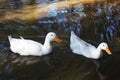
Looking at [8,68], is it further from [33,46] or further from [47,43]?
[47,43]

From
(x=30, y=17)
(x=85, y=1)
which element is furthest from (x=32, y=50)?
(x=85, y=1)

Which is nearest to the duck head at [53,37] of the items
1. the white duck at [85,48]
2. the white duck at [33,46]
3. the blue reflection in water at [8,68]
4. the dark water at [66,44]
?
the white duck at [33,46]

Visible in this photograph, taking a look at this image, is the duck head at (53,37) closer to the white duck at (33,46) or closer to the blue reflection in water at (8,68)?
the white duck at (33,46)

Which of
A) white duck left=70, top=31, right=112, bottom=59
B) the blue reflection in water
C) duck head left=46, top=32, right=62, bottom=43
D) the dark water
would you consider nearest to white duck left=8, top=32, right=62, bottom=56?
duck head left=46, top=32, right=62, bottom=43

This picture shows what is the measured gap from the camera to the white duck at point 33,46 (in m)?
9.64

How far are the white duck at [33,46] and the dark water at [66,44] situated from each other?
0.14 meters

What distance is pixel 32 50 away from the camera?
9.61 metres

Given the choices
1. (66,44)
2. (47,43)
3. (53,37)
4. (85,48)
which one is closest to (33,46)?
(47,43)

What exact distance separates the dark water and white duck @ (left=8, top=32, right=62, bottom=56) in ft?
0.45

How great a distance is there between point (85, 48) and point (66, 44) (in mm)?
772

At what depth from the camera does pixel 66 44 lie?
32.9 ft

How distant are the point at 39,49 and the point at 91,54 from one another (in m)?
1.42

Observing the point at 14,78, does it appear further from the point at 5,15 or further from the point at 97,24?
the point at 5,15

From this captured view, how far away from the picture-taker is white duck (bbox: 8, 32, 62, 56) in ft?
31.6
